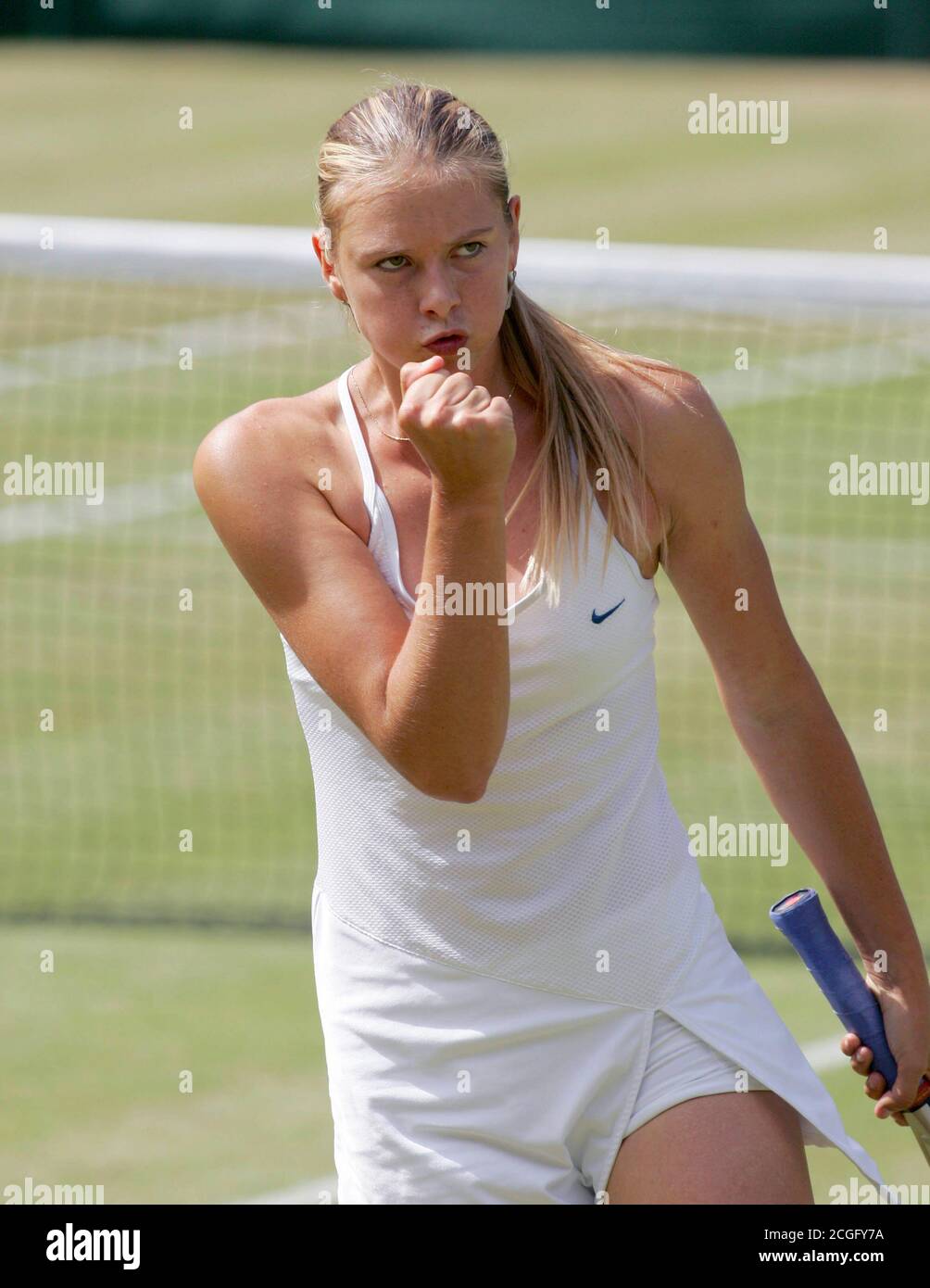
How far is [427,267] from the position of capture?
2881mm

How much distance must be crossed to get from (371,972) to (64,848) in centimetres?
450

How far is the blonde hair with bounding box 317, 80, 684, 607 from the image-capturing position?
2945mm

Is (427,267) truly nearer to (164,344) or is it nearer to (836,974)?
(836,974)

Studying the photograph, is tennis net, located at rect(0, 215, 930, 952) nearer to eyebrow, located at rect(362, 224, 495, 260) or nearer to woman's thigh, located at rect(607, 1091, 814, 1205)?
eyebrow, located at rect(362, 224, 495, 260)

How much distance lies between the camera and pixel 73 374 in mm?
14672

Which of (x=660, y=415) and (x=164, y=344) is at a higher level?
(x=164, y=344)

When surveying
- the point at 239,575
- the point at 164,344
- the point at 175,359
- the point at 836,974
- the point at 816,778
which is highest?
the point at 164,344

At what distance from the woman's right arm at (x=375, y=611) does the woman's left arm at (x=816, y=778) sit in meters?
0.56

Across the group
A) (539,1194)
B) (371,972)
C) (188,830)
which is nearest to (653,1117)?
(539,1194)

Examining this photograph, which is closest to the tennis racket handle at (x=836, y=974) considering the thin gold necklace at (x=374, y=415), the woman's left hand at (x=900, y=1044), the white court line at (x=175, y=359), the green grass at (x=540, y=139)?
the woman's left hand at (x=900, y=1044)

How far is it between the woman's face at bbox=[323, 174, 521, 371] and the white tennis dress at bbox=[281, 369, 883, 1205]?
0.87ft

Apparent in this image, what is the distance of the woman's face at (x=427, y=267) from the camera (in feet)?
9.46

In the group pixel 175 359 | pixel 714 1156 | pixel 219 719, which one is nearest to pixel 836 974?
pixel 714 1156

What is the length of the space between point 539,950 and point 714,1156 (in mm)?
383
